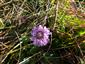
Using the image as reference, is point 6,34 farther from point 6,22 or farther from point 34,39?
point 34,39

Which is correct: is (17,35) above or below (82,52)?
above

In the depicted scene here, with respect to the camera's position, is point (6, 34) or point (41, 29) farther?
point (6, 34)

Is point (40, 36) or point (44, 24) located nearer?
point (40, 36)

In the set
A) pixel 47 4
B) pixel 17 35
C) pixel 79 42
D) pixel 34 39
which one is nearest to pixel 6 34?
pixel 17 35
